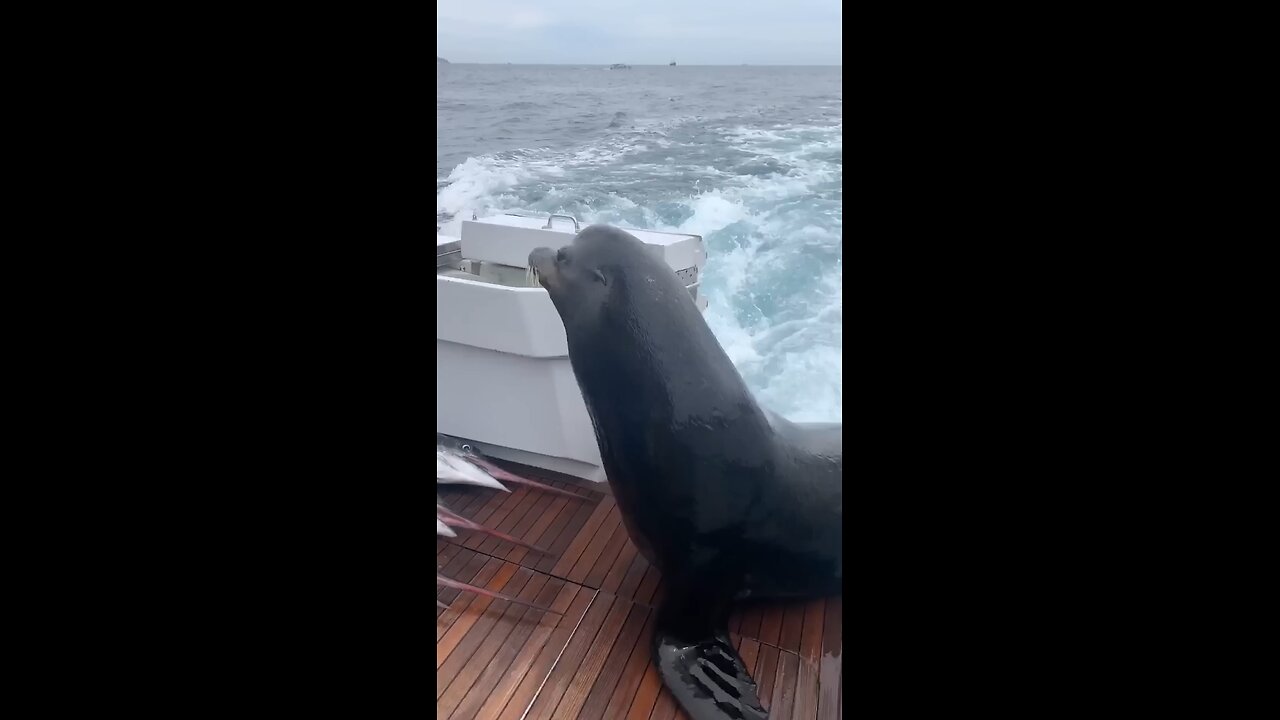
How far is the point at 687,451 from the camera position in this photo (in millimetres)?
1722

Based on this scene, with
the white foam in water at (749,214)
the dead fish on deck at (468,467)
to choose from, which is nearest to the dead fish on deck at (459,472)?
the dead fish on deck at (468,467)

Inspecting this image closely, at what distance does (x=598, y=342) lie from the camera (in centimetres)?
175

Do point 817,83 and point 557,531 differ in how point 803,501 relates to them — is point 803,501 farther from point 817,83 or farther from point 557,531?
point 817,83

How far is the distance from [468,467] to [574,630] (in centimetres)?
50

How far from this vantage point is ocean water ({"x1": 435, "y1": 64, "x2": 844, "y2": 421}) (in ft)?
5.85

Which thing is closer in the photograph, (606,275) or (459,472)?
(606,275)

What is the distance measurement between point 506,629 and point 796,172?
1220 millimetres

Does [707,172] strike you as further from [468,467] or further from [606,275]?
[468,467]

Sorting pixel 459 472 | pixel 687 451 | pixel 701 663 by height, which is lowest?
pixel 701 663

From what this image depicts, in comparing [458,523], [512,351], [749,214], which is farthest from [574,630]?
[749,214]

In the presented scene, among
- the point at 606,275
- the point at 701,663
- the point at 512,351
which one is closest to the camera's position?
the point at 701,663

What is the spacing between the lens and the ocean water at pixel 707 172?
1783 millimetres

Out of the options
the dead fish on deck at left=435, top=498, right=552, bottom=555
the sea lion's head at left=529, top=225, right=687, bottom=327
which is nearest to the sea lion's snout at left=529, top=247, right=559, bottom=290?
the sea lion's head at left=529, top=225, right=687, bottom=327

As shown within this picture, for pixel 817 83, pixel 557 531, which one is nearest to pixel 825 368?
pixel 817 83
